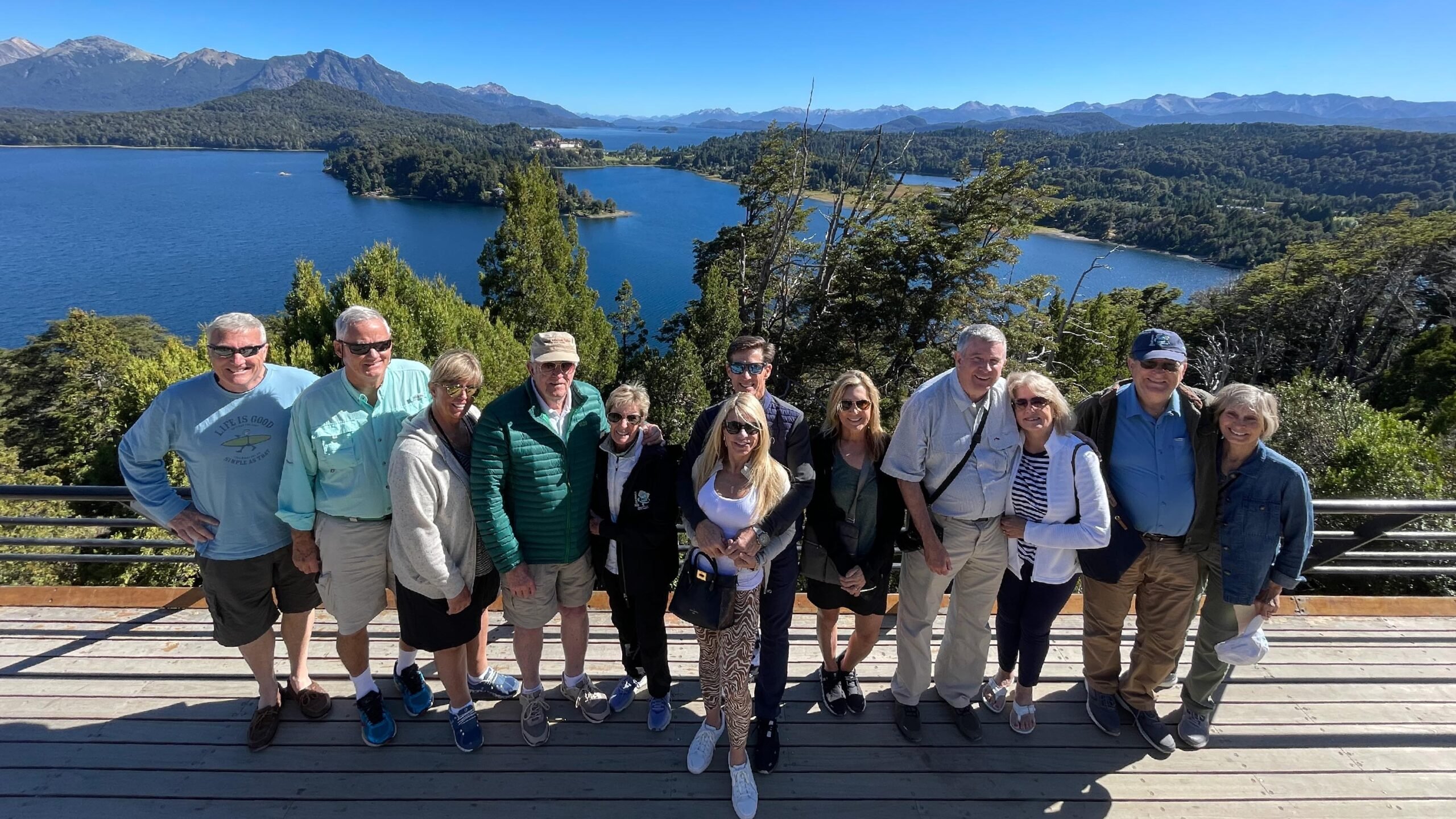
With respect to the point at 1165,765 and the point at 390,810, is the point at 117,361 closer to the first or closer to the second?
the point at 390,810

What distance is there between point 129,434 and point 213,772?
133 centimetres

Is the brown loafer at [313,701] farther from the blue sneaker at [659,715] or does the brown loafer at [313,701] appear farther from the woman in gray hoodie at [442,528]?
the blue sneaker at [659,715]

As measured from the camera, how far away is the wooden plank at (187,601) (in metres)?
3.36

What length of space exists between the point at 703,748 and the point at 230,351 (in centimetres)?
233

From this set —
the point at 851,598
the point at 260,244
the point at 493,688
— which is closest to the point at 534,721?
the point at 493,688

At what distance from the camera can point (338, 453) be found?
7.40ft

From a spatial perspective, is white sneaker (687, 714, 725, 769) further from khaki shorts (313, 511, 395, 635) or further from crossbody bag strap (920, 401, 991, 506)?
khaki shorts (313, 511, 395, 635)

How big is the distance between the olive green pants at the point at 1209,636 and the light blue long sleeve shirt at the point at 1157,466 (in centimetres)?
25

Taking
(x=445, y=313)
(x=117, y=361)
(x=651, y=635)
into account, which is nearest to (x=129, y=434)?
(x=651, y=635)

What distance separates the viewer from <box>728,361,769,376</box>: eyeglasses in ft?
7.94

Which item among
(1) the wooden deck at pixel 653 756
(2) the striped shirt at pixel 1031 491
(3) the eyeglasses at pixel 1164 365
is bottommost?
(1) the wooden deck at pixel 653 756

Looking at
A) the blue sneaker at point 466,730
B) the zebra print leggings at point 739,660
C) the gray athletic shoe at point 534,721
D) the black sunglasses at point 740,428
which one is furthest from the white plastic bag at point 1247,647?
the blue sneaker at point 466,730

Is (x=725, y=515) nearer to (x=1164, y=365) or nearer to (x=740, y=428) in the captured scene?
(x=740, y=428)

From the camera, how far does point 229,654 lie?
3.03 meters
